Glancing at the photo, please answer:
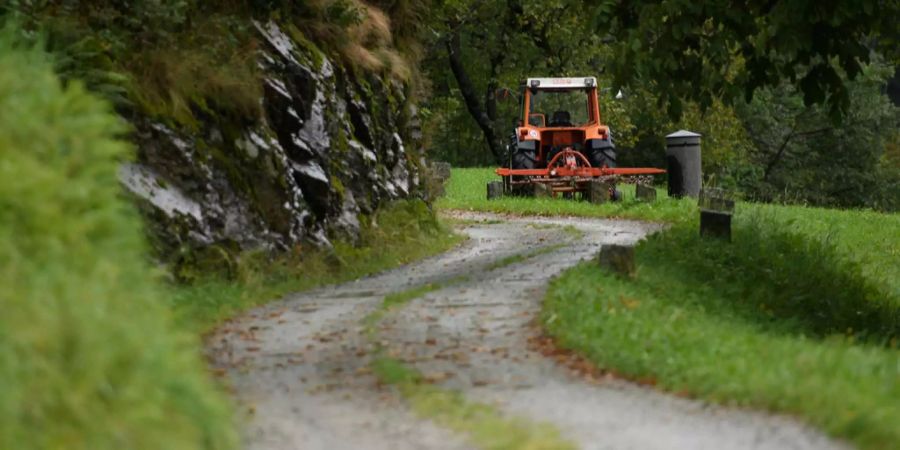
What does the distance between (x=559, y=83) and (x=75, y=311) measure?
86.5 feet

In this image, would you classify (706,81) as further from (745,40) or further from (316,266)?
(316,266)

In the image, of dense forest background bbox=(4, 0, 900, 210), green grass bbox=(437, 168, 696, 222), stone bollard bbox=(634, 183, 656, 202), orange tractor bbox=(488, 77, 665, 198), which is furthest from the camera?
orange tractor bbox=(488, 77, 665, 198)

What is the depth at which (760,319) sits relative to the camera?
14297mm

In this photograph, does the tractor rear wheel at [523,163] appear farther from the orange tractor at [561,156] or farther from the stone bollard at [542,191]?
the stone bollard at [542,191]

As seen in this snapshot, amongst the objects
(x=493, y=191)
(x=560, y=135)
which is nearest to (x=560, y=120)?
(x=560, y=135)

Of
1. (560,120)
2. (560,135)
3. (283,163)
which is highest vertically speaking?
(560,120)

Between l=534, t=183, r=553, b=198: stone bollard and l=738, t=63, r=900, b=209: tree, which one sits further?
l=738, t=63, r=900, b=209: tree

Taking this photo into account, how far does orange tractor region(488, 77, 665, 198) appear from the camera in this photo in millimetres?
30609

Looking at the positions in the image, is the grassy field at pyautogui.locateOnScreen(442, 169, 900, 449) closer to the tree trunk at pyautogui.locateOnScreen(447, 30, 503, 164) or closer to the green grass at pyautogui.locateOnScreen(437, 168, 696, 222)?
the green grass at pyautogui.locateOnScreen(437, 168, 696, 222)

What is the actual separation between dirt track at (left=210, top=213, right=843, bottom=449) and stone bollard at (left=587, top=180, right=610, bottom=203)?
15162 millimetres

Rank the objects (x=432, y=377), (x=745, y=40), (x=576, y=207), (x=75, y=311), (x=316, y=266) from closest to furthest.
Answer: (x=75, y=311) → (x=432, y=377) → (x=316, y=266) → (x=745, y=40) → (x=576, y=207)

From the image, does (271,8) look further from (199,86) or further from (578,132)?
(578,132)

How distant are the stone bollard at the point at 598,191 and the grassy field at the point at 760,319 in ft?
13.1

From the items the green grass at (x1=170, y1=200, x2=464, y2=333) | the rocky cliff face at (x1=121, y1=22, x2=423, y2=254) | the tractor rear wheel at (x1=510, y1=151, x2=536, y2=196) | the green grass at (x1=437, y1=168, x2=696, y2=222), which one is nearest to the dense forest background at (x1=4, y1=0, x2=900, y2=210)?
the rocky cliff face at (x1=121, y1=22, x2=423, y2=254)
